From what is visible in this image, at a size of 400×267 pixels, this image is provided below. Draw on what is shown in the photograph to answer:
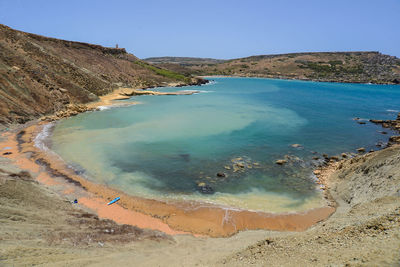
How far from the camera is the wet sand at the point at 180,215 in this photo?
12.8m

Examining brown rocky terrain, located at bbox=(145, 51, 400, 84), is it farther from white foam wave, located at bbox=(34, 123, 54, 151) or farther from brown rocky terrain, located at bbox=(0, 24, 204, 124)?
white foam wave, located at bbox=(34, 123, 54, 151)

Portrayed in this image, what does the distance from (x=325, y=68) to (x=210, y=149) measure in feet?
438

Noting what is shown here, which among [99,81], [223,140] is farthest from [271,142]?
[99,81]

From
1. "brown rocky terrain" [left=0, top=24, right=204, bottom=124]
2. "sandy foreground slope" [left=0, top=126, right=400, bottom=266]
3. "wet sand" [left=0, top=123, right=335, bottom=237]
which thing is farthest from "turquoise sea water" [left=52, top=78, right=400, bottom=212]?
"brown rocky terrain" [left=0, top=24, right=204, bottom=124]

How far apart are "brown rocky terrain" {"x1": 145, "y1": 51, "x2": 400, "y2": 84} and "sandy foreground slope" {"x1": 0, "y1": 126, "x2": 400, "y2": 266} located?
9781 cm

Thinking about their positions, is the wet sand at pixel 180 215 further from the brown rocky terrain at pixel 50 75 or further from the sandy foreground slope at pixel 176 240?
the brown rocky terrain at pixel 50 75

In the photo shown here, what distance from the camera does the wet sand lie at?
1284cm

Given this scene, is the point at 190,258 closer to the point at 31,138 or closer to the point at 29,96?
the point at 31,138

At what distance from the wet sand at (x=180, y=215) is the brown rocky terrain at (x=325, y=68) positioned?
309 feet

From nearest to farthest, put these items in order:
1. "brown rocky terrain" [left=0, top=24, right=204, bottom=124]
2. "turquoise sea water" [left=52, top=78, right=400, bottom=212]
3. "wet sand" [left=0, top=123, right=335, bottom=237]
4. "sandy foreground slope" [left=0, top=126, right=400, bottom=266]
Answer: "sandy foreground slope" [left=0, top=126, right=400, bottom=266], "wet sand" [left=0, top=123, right=335, bottom=237], "turquoise sea water" [left=52, top=78, right=400, bottom=212], "brown rocky terrain" [left=0, top=24, right=204, bottom=124]

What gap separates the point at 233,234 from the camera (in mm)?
12273

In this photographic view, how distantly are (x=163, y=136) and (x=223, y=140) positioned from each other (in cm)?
675

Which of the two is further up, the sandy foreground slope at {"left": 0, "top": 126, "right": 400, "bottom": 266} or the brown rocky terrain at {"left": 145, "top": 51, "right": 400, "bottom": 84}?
the brown rocky terrain at {"left": 145, "top": 51, "right": 400, "bottom": 84}

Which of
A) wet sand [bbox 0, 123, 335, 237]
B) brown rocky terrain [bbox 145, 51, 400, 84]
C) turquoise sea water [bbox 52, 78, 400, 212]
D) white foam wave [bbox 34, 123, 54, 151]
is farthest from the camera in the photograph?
brown rocky terrain [bbox 145, 51, 400, 84]
